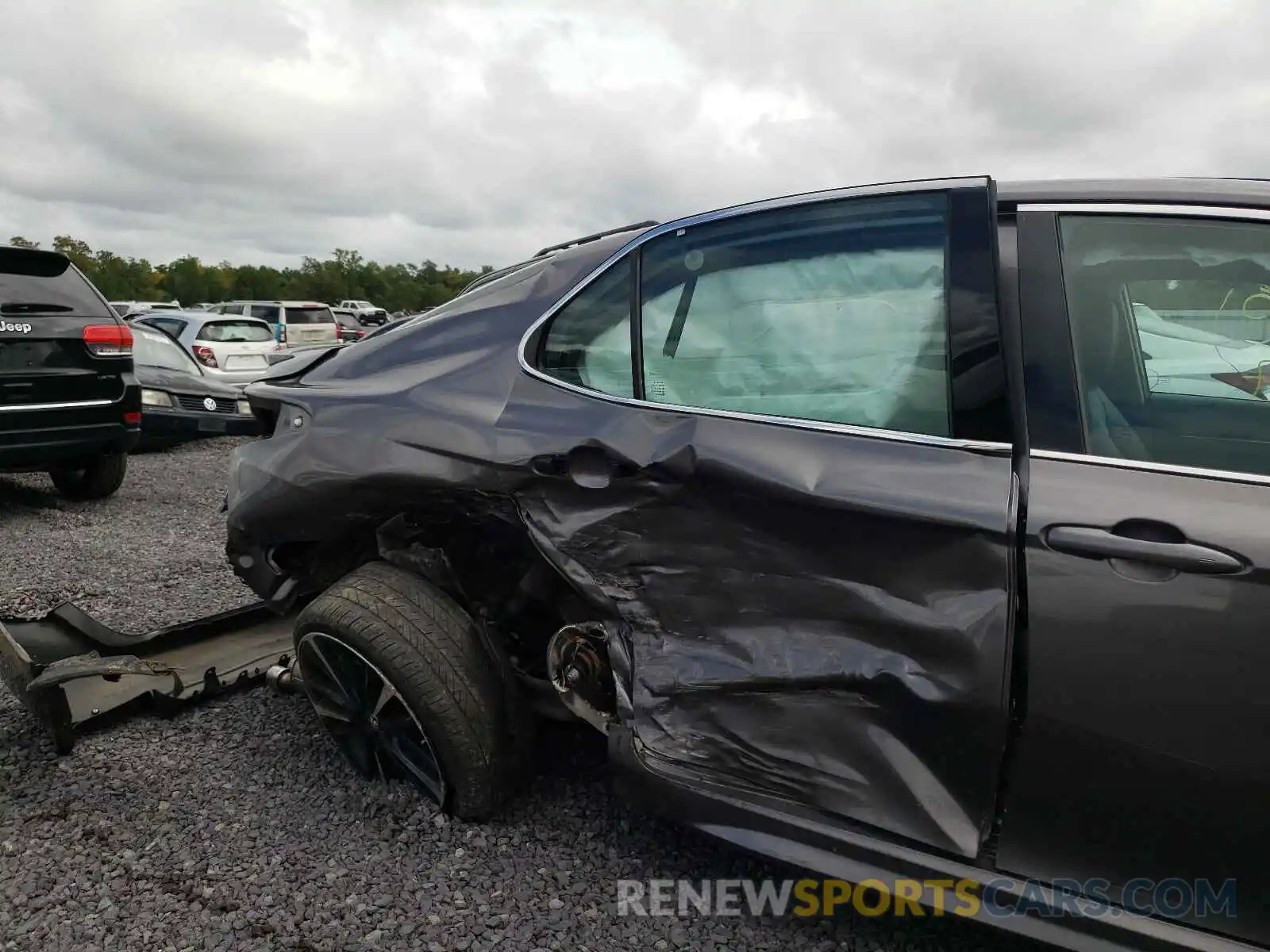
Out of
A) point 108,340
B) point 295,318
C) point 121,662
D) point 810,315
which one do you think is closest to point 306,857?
point 121,662

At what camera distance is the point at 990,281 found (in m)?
1.66

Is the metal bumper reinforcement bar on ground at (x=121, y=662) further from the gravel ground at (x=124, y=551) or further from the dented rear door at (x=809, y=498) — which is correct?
the dented rear door at (x=809, y=498)

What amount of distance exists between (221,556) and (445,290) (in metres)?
63.6

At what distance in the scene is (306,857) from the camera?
2.22 meters

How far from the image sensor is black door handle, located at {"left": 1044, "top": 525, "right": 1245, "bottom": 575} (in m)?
1.40

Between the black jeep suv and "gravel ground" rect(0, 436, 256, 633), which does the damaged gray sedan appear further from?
the black jeep suv

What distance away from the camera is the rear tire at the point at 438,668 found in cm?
218

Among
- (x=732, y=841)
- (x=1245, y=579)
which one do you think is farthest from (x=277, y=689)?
(x=1245, y=579)

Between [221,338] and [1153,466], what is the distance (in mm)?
12171

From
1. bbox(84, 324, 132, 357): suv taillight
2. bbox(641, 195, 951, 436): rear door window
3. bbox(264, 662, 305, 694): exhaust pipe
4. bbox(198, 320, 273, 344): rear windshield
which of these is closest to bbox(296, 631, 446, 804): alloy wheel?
bbox(264, 662, 305, 694): exhaust pipe

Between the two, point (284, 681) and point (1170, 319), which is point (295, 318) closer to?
point (284, 681)

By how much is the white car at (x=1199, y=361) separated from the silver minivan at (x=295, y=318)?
1803 centimetres

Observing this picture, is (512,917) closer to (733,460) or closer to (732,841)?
(732,841)

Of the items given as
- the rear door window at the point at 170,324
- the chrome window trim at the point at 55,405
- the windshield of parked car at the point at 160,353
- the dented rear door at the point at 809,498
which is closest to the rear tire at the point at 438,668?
the dented rear door at the point at 809,498
